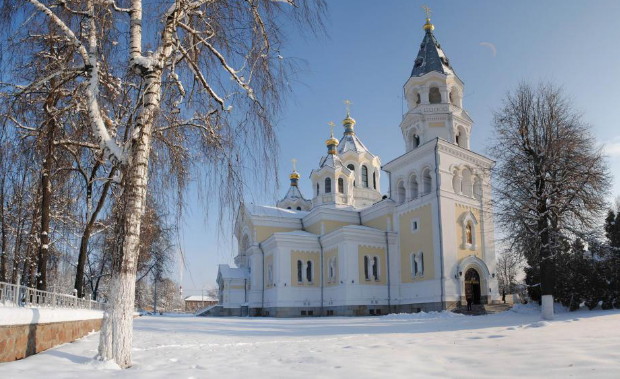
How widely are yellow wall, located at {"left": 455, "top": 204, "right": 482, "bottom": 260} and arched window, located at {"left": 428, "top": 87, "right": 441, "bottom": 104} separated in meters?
6.78

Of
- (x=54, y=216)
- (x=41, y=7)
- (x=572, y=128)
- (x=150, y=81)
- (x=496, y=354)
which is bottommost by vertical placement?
(x=496, y=354)

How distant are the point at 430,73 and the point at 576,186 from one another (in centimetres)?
1327

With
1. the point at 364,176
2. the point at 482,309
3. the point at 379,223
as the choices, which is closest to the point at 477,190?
the point at 379,223

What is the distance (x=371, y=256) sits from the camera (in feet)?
98.8

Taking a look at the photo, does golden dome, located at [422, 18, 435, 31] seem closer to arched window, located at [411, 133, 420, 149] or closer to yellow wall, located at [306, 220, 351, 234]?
arched window, located at [411, 133, 420, 149]

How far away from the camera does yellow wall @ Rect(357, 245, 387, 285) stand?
29.7 metres

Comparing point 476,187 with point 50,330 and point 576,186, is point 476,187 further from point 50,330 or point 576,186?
point 50,330

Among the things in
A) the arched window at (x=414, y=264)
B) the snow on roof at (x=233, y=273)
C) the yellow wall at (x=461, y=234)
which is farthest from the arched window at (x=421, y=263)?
the snow on roof at (x=233, y=273)

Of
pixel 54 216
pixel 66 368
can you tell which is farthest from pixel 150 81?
pixel 54 216

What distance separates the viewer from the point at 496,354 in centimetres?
673

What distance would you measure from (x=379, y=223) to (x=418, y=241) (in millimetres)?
4473

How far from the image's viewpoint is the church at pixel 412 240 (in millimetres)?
27000

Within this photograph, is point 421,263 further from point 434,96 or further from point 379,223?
point 434,96

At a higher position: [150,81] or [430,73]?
[430,73]
